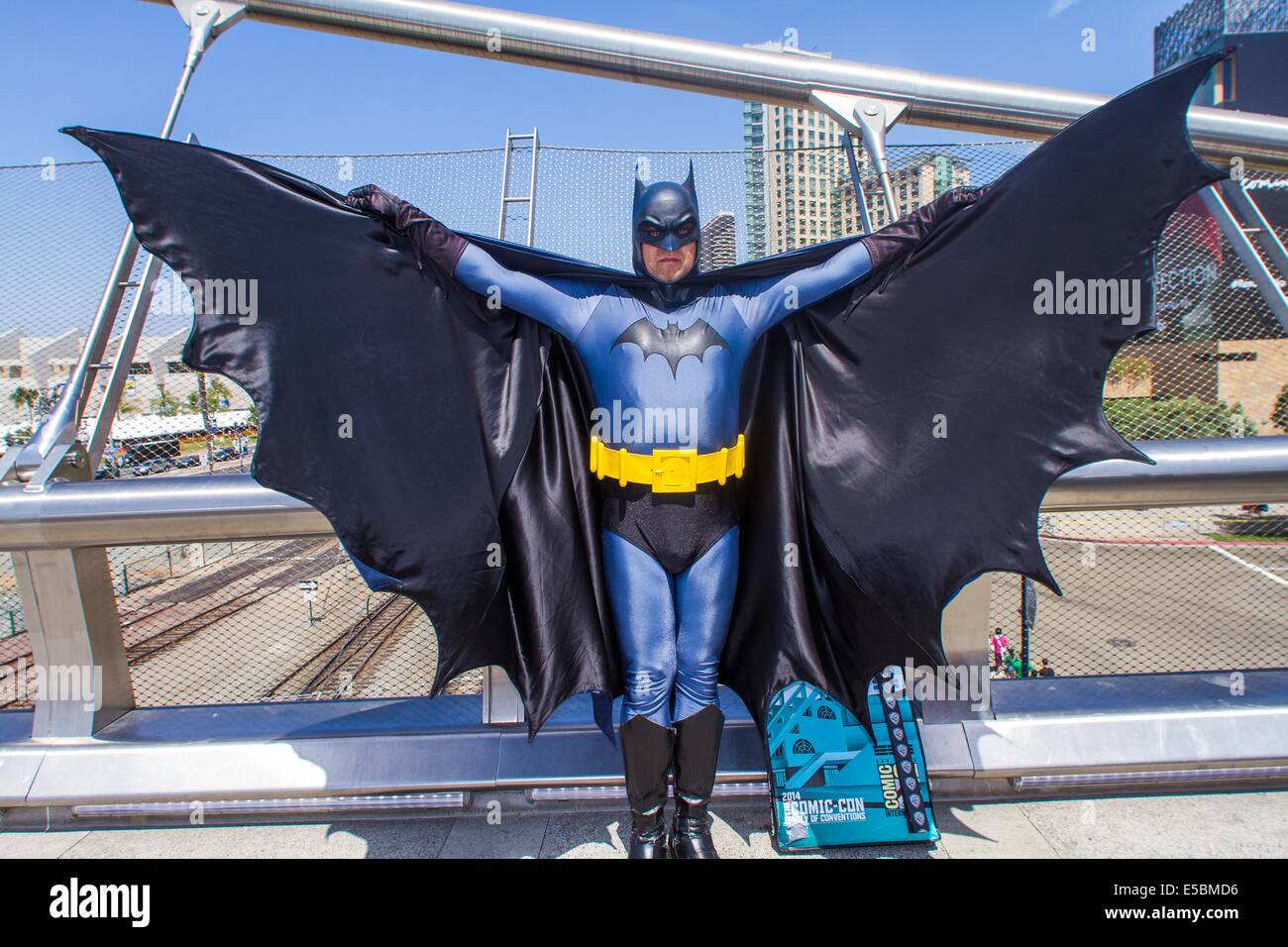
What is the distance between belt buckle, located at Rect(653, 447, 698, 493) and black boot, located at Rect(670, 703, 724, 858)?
0.68 m

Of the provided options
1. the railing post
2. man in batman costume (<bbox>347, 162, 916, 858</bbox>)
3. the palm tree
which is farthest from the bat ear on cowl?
the palm tree

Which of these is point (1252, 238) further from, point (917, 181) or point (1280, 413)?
point (1280, 413)

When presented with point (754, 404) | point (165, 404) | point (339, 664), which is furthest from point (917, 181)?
point (339, 664)

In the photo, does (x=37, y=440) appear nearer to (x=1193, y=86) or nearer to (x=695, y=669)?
(x=695, y=669)

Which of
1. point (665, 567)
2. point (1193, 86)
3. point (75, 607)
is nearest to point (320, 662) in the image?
point (75, 607)

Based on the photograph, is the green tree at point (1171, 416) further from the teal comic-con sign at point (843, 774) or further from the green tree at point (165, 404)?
the green tree at point (165, 404)

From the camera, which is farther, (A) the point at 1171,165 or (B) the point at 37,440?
(B) the point at 37,440

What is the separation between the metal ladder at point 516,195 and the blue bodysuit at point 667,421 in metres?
1.01

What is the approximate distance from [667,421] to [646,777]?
3.41 ft

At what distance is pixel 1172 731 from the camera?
2.49 metres

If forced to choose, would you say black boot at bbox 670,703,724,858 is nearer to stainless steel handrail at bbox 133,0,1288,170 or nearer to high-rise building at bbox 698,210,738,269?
high-rise building at bbox 698,210,738,269

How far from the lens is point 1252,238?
2.76m

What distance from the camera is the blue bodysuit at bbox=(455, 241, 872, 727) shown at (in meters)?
2.13
